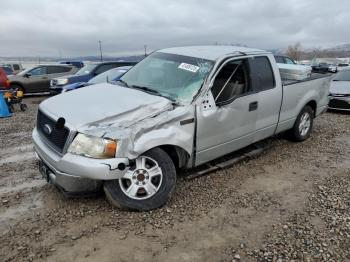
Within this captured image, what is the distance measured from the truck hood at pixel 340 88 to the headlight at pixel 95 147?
27.8ft

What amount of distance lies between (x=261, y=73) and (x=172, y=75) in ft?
4.73

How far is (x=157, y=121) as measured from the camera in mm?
3688

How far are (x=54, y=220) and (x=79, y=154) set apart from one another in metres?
0.78

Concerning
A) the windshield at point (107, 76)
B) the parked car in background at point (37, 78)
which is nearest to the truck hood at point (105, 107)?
the windshield at point (107, 76)

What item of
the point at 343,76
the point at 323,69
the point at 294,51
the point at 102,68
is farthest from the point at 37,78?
the point at 294,51

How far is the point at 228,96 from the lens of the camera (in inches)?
179

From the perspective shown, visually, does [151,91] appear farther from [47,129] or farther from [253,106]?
[253,106]

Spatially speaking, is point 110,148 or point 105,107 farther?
point 105,107

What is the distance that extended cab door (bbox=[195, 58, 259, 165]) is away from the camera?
4.19 metres

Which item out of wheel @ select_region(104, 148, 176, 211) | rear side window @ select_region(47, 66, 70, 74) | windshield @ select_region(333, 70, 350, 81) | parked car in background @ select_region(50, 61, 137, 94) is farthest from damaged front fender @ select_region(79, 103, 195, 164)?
rear side window @ select_region(47, 66, 70, 74)

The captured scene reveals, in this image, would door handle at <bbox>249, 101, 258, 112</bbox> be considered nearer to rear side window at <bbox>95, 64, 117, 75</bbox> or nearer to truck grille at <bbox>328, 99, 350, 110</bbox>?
truck grille at <bbox>328, 99, 350, 110</bbox>

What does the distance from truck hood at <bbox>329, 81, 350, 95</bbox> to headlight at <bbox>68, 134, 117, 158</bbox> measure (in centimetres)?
847

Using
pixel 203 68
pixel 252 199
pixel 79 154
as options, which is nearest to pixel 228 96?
pixel 203 68

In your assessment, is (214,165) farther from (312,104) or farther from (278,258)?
(312,104)
